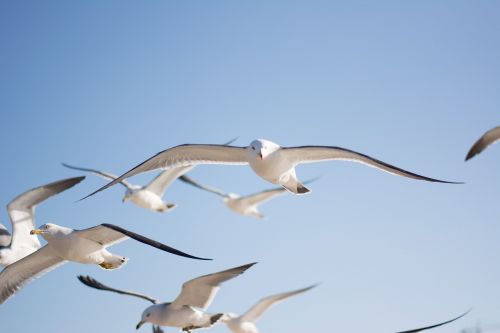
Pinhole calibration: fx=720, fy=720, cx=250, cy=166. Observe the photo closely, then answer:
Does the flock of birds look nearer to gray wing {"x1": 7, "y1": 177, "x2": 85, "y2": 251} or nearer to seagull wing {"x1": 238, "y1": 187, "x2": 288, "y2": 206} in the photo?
gray wing {"x1": 7, "y1": 177, "x2": 85, "y2": 251}

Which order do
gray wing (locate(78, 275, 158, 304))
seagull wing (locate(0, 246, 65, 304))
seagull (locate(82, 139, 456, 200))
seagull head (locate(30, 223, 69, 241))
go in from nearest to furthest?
seagull (locate(82, 139, 456, 200)) → seagull head (locate(30, 223, 69, 241)) → seagull wing (locate(0, 246, 65, 304)) → gray wing (locate(78, 275, 158, 304))

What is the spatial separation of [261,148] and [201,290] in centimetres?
262

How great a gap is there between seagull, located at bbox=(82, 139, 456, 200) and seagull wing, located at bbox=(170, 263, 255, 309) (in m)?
1.75

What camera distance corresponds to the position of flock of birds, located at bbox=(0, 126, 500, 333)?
455 inches

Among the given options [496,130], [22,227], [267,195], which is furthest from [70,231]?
[267,195]

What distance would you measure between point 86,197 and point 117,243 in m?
0.94

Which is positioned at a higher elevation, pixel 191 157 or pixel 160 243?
pixel 191 157

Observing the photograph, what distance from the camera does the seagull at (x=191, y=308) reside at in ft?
38.5

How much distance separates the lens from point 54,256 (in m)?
12.6

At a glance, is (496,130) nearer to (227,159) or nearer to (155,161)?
(227,159)

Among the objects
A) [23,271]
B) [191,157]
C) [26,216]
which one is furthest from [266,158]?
[26,216]

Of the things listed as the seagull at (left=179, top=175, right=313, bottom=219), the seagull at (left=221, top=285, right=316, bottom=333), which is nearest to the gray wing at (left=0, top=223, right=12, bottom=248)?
the seagull at (left=221, top=285, right=316, bottom=333)

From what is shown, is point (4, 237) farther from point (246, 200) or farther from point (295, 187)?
point (246, 200)

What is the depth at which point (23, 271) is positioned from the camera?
13.1 metres
